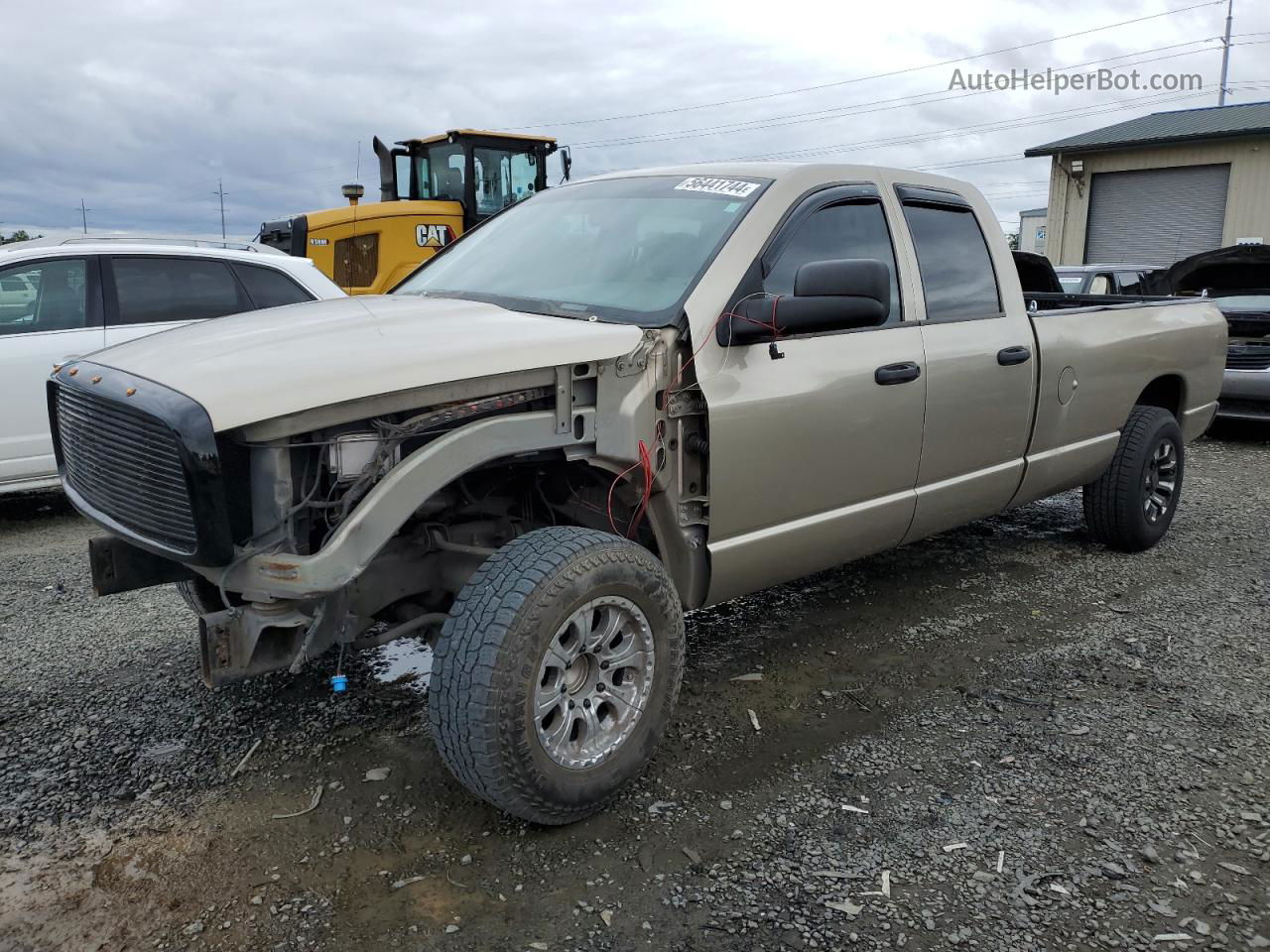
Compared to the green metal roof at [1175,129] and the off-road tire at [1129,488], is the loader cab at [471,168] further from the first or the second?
the green metal roof at [1175,129]

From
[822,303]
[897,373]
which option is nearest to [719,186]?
[822,303]

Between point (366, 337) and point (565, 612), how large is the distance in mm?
970

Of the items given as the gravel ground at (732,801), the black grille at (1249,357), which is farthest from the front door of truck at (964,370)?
the black grille at (1249,357)

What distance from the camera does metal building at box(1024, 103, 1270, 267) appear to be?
20562mm

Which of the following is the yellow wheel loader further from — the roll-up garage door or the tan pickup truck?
the roll-up garage door

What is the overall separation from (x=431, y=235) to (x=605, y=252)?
8.50m

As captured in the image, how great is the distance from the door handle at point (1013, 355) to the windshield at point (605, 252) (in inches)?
57.1

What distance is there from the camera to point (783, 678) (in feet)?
13.2

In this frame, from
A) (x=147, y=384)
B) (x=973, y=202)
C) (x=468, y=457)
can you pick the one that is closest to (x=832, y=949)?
(x=468, y=457)

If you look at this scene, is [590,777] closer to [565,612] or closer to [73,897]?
[565,612]

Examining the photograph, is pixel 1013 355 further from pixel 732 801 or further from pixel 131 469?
pixel 131 469

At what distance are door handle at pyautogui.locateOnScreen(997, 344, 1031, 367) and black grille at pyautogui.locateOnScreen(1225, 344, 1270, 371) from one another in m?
6.21

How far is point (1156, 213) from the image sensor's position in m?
21.9

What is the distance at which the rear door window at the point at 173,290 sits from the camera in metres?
6.59
